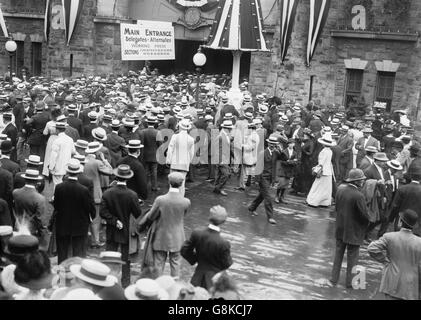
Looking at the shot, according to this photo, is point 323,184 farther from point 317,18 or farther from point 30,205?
point 317,18

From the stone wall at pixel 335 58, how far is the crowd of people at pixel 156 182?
2944mm

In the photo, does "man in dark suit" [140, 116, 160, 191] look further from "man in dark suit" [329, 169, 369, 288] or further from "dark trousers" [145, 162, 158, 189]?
"man in dark suit" [329, 169, 369, 288]

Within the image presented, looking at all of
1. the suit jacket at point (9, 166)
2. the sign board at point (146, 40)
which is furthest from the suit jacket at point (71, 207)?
the sign board at point (146, 40)

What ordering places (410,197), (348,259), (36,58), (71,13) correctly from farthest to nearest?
(36,58)
(71,13)
(410,197)
(348,259)

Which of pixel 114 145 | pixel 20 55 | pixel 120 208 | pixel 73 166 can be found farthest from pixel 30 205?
pixel 20 55

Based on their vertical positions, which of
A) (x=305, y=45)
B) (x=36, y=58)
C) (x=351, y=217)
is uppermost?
(x=305, y=45)

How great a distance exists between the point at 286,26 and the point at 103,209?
14.9 meters

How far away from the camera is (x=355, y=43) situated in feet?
76.2

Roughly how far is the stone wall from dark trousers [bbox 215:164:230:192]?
31.5ft

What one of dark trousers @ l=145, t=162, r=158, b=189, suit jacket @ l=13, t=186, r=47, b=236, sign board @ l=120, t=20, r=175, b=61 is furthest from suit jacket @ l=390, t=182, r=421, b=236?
sign board @ l=120, t=20, r=175, b=61

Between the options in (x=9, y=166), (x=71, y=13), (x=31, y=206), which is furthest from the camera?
(x=71, y=13)

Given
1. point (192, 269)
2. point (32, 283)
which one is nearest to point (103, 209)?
point (192, 269)

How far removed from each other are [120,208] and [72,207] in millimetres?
686

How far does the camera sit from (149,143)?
13.6m
